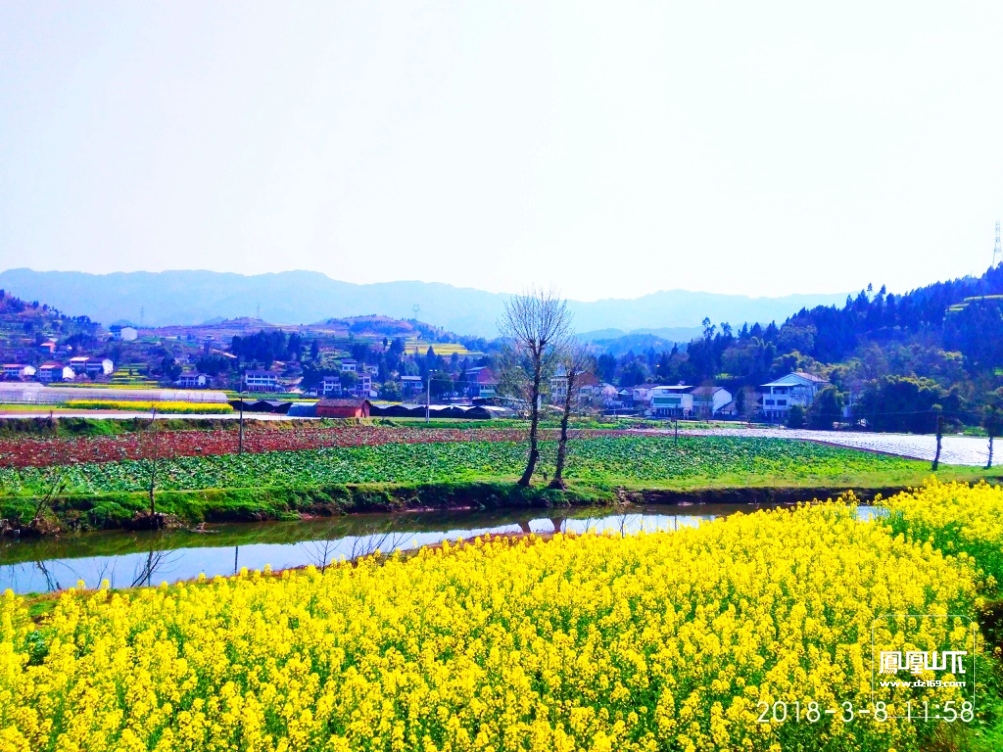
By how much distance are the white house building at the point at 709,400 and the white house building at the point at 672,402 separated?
70cm

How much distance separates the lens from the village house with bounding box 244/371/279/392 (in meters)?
121

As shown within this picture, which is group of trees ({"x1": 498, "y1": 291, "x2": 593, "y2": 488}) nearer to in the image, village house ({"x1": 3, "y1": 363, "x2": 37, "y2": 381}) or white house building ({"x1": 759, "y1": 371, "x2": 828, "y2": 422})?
white house building ({"x1": 759, "y1": 371, "x2": 828, "y2": 422})

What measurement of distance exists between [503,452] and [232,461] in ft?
48.5

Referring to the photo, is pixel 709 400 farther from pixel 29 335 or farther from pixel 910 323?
pixel 29 335

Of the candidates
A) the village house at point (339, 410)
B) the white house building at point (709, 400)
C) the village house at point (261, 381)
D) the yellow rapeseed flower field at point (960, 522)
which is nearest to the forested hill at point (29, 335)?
the village house at point (261, 381)

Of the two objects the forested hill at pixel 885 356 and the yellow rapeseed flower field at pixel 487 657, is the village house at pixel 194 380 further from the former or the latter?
the yellow rapeseed flower field at pixel 487 657

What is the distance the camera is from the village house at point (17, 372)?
130 m

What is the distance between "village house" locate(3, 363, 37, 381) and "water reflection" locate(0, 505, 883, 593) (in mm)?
124202

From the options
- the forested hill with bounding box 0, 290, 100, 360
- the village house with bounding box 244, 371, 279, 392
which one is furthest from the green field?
the forested hill with bounding box 0, 290, 100, 360

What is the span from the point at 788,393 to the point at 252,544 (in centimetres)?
7571

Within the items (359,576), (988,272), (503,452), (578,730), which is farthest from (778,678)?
(988,272)

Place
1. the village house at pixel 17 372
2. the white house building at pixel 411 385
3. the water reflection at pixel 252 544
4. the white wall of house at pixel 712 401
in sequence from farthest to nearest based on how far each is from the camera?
the village house at pixel 17 372, the white house building at pixel 411 385, the white wall of house at pixel 712 401, the water reflection at pixel 252 544

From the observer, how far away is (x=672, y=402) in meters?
95.9

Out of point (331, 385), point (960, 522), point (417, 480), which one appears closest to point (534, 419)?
point (417, 480)
